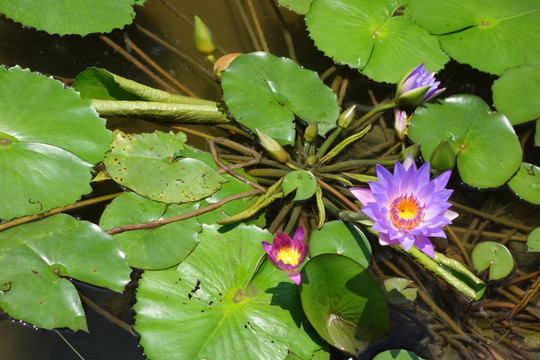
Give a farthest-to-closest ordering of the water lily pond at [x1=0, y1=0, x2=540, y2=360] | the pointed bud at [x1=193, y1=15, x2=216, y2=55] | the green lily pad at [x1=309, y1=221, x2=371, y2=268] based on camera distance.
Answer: the pointed bud at [x1=193, y1=15, x2=216, y2=55] → the green lily pad at [x1=309, y1=221, x2=371, y2=268] → the water lily pond at [x1=0, y1=0, x2=540, y2=360]

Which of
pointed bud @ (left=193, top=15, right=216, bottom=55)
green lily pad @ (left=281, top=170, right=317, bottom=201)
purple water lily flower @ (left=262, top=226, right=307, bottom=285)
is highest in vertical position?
pointed bud @ (left=193, top=15, right=216, bottom=55)

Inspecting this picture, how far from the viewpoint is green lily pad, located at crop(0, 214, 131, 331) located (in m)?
2.11

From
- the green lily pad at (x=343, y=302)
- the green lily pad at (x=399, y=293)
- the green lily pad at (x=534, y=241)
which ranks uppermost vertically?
the green lily pad at (x=343, y=302)

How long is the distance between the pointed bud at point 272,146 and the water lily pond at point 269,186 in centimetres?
1

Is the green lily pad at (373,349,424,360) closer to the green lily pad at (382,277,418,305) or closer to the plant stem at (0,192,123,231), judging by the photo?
the green lily pad at (382,277,418,305)

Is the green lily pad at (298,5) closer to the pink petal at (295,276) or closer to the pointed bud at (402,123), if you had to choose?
the pointed bud at (402,123)

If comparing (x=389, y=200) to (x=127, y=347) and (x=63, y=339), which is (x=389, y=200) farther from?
(x=63, y=339)

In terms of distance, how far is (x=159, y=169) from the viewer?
2.55 metres

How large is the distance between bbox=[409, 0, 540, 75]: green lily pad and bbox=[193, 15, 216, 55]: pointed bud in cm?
156

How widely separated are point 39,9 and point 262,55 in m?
1.56

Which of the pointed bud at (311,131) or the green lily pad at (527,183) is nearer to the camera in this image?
the pointed bud at (311,131)

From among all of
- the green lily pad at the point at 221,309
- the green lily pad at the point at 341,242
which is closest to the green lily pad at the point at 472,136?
the green lily pad at the point at 341,242

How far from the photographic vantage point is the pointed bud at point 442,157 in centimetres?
261

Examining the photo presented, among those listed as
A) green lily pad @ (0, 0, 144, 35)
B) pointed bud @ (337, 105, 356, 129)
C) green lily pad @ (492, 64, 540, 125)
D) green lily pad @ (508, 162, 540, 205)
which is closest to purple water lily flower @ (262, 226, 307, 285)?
pointed bud @ (337, 105, 356, 129)
